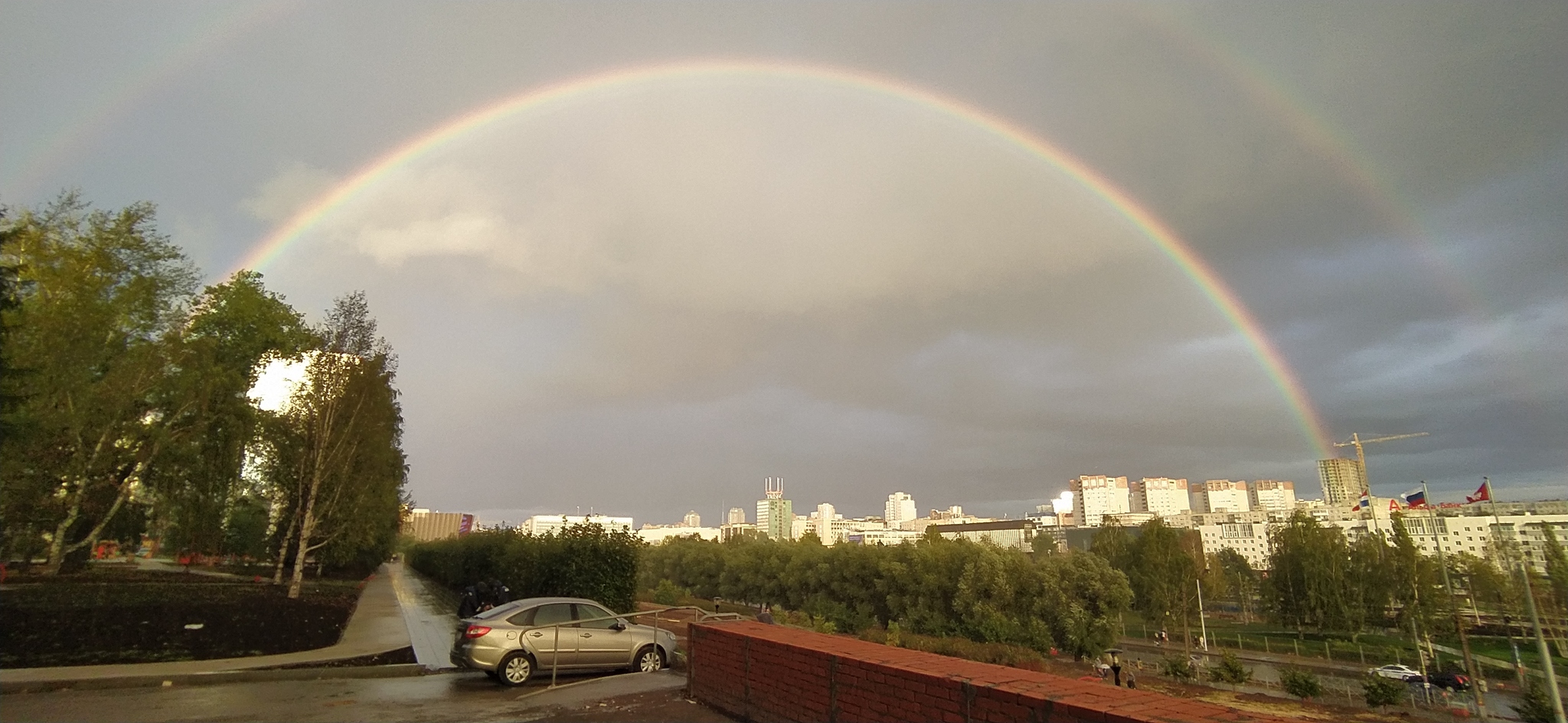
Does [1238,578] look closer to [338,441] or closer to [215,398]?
[338,441]

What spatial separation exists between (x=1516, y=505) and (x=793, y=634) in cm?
12269

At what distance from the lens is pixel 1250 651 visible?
68938 millimetres

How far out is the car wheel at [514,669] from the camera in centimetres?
1218

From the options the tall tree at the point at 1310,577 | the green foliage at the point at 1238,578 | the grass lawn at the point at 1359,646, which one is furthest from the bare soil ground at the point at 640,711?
the green foliage at the point at 1238,578

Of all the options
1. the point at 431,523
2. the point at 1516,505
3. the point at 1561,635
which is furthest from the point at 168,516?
the point at 431,523

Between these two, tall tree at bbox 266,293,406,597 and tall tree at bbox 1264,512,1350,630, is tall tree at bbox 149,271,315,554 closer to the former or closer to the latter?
tall tree at bbox 266,293,406,597

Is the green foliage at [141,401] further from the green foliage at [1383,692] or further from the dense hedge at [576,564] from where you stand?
the green foliage at [1383,692]

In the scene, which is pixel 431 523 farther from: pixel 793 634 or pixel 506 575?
pixel 793 634

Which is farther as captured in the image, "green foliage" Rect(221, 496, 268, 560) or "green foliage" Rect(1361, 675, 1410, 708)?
"green foliage" Rect(221, 496, 268, 560)

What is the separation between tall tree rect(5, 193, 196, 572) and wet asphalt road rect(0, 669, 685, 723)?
15877 mm

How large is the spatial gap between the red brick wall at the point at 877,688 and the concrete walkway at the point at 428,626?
767 cm

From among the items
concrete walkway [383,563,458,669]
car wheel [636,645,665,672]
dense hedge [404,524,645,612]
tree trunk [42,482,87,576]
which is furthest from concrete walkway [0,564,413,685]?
tree trunk [42,482,87,576]

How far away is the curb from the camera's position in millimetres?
11211

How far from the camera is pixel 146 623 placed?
16.8 m
